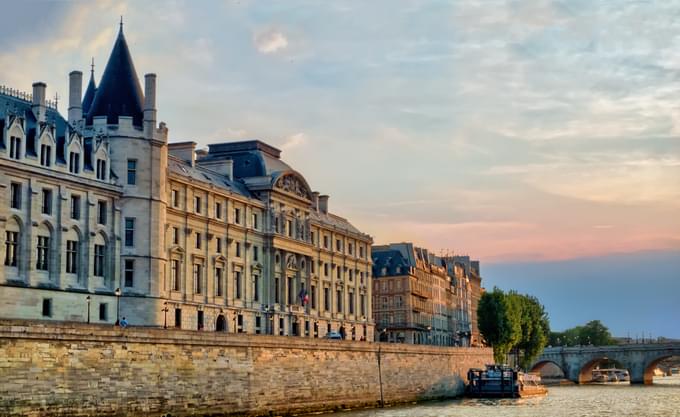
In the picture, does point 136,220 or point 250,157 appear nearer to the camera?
point 136,220

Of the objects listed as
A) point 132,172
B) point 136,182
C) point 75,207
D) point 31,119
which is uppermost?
point 31,119

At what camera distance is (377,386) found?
78625 mm

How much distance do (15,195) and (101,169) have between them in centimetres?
777

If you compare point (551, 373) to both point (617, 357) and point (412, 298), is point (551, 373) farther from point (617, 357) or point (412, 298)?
point (412, 298)

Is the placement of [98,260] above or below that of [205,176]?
below

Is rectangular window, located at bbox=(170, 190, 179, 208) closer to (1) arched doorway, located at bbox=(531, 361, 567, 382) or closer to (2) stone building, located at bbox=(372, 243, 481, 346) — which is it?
(2) stone building, located at bbox=(372, 243, 481, 346)

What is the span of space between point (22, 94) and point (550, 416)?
40840mm

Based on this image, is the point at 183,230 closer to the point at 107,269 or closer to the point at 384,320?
the point at 107,269

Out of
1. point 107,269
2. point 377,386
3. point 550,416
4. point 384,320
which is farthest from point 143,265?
point 384,320

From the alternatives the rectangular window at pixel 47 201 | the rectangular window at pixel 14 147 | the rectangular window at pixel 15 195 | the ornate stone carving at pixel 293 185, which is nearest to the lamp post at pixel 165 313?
the rectangular window at pixel 47 201

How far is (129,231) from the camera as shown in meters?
66.9

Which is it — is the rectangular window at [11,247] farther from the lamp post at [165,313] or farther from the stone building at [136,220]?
the lamp post at [165,313]

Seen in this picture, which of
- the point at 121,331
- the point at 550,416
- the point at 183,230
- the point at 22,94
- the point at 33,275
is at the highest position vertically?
the point at 22,94

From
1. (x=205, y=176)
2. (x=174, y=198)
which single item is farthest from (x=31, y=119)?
(x=205, y=176)
